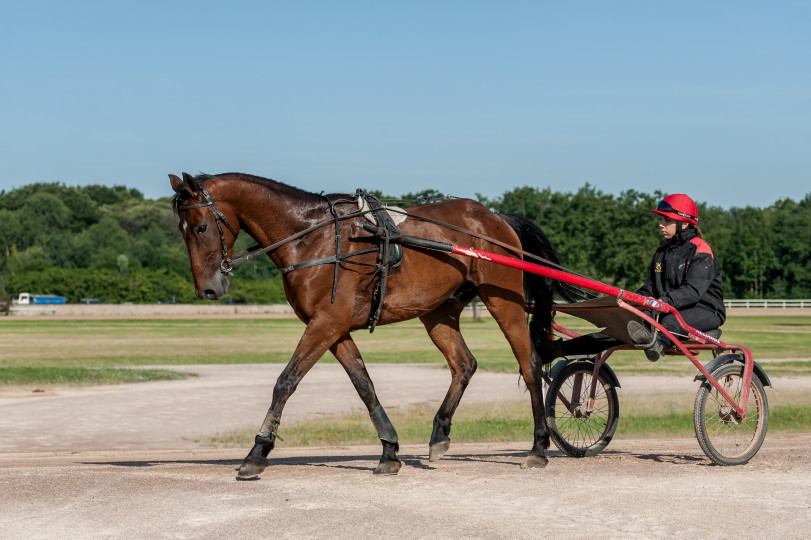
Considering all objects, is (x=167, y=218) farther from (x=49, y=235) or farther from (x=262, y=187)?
(x=262, y=187)

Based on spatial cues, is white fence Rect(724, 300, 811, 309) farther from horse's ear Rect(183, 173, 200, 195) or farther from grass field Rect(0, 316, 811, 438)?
horse's ear Rect(183, 173, 200, 195)

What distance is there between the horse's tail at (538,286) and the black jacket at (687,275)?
0.91 meters

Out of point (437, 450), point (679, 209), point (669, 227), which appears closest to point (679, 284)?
point (669, 227)

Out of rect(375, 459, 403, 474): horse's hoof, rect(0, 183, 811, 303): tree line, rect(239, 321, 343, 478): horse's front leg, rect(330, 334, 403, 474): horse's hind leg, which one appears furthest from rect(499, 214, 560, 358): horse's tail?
rect(0, 183, 811, 303): tree line

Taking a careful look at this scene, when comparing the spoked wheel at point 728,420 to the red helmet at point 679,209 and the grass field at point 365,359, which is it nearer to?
the red helmet at point 679,209

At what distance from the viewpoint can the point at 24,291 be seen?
323 ft

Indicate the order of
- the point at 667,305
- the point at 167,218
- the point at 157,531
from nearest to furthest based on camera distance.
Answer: the point at 157,531 → the point at 667,305 → the point at 167,218

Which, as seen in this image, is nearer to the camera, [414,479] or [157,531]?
[157,531]

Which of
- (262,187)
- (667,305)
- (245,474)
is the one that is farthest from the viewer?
(667,305)

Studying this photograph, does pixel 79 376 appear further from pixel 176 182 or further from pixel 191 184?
pixel 191 184

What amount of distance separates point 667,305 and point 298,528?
4.04 metres

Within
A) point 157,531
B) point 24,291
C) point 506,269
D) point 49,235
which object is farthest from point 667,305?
point 49,235

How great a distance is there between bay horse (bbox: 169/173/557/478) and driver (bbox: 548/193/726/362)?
66 cm

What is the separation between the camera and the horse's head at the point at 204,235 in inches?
293
